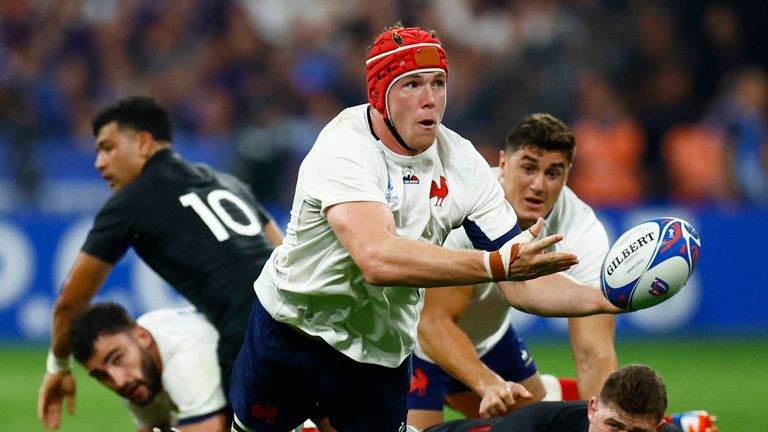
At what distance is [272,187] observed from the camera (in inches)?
519

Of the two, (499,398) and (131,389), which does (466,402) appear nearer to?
(499,398)

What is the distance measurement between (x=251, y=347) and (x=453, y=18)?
9.97 m

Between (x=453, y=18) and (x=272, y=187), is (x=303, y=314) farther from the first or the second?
(x=453, y=18)

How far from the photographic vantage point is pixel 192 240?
21.9 feet

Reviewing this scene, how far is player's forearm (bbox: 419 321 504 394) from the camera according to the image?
19.7 feet

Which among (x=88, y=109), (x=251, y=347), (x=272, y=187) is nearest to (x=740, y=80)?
(x=272, y=187)

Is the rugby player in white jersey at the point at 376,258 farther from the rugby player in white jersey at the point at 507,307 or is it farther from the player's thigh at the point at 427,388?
the player's thigh at the point at 427,388

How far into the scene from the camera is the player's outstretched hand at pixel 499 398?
5598 millimetres

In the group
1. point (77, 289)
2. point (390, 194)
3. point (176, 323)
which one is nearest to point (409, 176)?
point (390, 194)

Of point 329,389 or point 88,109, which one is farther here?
point 88,109

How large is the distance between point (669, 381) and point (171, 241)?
16.9 feet

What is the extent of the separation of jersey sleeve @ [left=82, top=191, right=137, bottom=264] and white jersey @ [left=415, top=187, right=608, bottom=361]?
67.0 inches

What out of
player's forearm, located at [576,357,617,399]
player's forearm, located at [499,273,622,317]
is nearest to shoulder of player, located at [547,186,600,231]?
player's forearm, located at [576,357,617,399]

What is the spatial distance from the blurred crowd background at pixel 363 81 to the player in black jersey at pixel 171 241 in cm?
610
